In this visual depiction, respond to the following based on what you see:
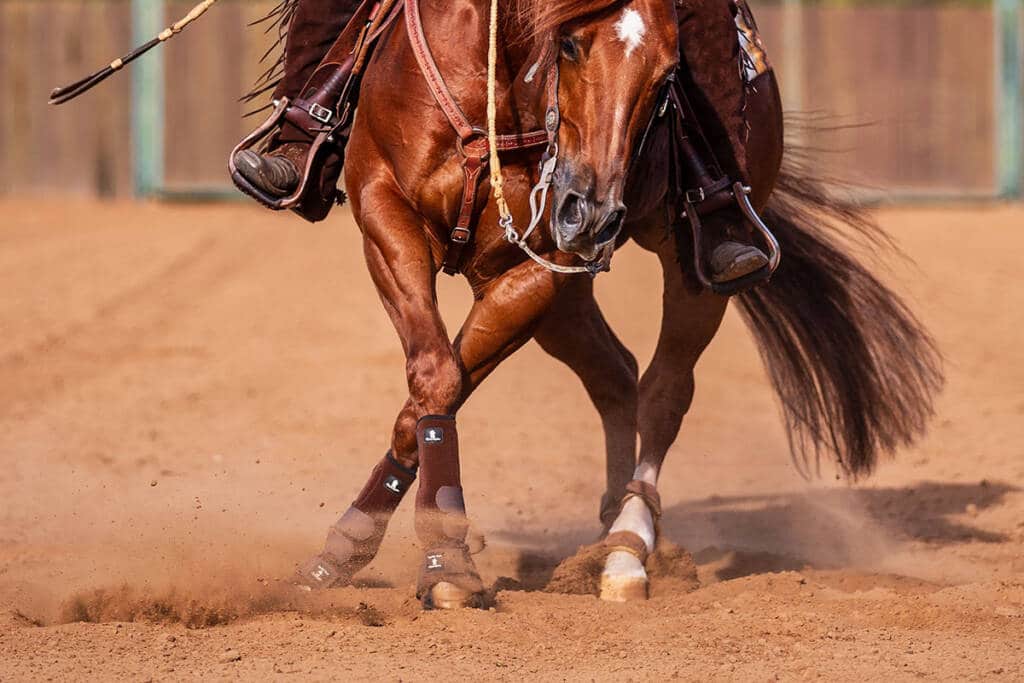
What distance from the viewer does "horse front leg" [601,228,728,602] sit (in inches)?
204

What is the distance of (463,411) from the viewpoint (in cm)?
805

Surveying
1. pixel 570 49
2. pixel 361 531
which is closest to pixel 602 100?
pixel 570 49

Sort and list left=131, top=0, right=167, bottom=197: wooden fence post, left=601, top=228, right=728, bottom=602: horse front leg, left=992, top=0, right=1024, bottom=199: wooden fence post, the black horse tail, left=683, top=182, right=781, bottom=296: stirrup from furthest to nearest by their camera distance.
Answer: left=992, top=0, right=1024, bottom=199: wooden fence post, left=131, top=0, right=167, bottom=197: wooden fence post, the black horse tail, left=601, top=228, right=728, bottom=602: horse front leg, left=683, top=182, right=781, bottom=296: stirrup

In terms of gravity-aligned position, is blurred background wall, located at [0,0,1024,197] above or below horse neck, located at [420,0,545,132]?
above

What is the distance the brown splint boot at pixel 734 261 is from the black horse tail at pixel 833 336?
3.44ft

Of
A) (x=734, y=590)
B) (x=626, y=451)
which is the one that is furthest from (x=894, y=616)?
(x=626, y=451)

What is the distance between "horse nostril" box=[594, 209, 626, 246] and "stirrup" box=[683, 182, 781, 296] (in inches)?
44.0

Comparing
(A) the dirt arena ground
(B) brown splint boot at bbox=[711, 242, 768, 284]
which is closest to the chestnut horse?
(B) brown splint boot at bbox=[711, 242, 768, 284]

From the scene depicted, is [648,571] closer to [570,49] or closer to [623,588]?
[623,588]

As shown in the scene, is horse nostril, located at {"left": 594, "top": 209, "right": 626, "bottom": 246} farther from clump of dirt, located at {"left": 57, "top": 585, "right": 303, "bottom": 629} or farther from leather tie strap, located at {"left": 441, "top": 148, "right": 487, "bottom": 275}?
clump of dirt, located at {"left": 57, "top": 585, "right": 303, "bottom": 629}

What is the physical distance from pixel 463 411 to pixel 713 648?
166 inches

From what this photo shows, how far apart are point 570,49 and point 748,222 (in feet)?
4.01

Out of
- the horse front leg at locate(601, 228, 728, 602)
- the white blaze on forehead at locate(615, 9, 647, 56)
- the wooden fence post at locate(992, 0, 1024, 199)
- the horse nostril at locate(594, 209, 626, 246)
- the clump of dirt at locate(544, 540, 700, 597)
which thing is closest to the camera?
the horse nostril at locate(594, 209, 626, 246)

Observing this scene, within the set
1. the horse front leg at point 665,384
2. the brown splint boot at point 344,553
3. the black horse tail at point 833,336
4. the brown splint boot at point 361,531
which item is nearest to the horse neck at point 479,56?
the horse front leg at point 665,384
